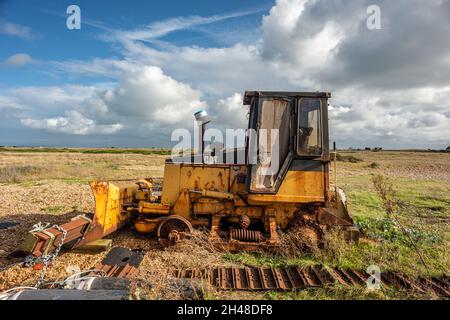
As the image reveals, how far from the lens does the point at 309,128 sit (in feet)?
18.9

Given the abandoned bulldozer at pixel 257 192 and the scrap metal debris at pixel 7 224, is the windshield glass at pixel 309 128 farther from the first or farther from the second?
the scrap metal debris at pixel 7 224

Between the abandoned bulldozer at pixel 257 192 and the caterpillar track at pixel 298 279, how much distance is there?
85 centimetres

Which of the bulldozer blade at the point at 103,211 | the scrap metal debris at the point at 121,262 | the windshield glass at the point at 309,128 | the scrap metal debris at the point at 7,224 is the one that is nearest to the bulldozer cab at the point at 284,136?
the windshield glass at the point at 309,128

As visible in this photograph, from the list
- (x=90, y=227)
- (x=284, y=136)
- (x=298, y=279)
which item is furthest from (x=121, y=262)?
(x=284, y=136)

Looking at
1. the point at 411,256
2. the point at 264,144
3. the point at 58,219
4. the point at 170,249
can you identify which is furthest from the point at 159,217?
the point at 411,256

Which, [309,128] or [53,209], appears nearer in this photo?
[309,128]

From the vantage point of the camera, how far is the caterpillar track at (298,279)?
4.38m

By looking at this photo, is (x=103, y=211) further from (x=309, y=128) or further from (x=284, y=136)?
(x=309, y=128)

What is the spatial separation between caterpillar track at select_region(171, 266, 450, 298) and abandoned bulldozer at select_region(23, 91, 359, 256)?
85cm

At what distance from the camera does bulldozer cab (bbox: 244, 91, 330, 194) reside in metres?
5.73

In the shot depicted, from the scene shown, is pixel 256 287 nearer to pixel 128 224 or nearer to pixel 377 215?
pixel 128 224

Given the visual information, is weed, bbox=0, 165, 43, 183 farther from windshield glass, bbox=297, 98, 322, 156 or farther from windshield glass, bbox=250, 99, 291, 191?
windshield glass, bbox=297, 98, 322, 156

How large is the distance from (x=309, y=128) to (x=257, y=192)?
1535 mm
